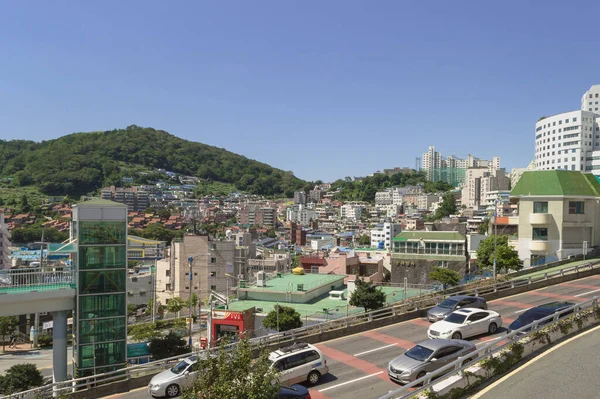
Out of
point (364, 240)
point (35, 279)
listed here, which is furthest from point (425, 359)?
point (364, 240)

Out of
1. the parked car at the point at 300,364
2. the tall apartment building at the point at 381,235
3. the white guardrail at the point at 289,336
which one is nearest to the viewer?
the parked car at the point at 300,364

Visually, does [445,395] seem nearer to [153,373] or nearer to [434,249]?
[153,373]

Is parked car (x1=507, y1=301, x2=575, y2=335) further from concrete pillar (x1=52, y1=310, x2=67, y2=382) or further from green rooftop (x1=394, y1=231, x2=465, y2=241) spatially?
green rooftop (x1=394, y1=231, x2=465, y2=241)

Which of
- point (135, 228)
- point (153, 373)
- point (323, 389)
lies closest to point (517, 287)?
point (323, 389)

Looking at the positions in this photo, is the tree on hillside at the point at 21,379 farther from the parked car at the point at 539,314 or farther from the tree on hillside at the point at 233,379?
the parked car at the point at 539,314

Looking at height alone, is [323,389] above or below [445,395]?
below

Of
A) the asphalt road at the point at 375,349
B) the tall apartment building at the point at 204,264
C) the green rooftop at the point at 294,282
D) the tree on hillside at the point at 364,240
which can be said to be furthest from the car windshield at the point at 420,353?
the tree on hillside at the point at 364,240
